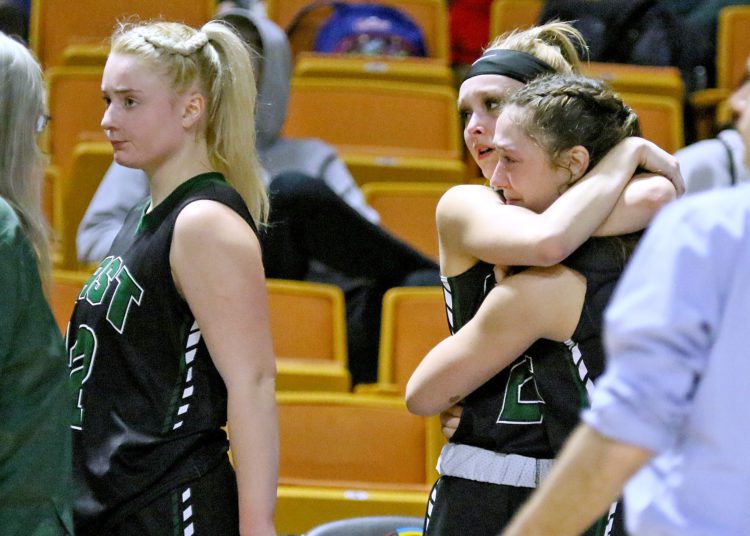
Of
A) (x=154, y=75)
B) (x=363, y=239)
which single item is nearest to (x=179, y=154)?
(x=154, y=75)

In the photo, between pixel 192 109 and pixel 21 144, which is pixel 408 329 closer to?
pixel 192 109

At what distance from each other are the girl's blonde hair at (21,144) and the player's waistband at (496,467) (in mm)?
702

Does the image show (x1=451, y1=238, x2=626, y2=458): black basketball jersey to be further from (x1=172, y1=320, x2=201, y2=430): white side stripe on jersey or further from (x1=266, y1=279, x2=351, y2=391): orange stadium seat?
(x1=266, y1=279, x2=351, y2=391): orange stadium seat

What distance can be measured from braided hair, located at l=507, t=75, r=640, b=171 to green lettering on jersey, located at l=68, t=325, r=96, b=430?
775 millimetres

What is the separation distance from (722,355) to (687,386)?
0.14ft

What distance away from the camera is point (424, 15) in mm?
6031

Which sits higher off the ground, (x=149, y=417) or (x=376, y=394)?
(x=149, y=417)

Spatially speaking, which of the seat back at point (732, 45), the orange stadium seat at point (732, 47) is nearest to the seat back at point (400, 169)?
the orange stadium seat at point (732, 47)

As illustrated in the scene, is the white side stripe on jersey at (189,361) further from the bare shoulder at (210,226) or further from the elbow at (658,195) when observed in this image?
the elbow at (658,195)

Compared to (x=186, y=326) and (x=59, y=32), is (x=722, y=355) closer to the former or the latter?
(x=186, y=326)

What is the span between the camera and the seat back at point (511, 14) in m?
5.95

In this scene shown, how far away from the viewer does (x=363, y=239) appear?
3.98m

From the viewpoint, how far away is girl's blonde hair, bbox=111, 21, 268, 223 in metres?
2.22

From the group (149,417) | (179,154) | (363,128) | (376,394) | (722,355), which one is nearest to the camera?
(722,355)
